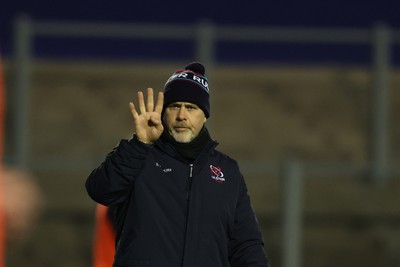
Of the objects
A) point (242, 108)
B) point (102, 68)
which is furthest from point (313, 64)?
point (102, 68)

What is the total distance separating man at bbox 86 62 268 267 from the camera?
13.3ft

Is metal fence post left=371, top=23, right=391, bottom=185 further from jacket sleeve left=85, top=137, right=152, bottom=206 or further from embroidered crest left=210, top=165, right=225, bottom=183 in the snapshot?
jacket sleeve left=85, top=137, right=152, bottom=206

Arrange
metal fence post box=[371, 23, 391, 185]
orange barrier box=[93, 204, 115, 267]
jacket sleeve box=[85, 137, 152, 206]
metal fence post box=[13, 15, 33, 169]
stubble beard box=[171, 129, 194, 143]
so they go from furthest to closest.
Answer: metal fence post box=[371, 23, 391, 185] < metal fence post box=[13, 15, 33, 169] < orange barrier box=[93, 204, 115, 267] < stubble beard box=[171, 129, 194, 143] < jacket sleeve box=[85, 137, 152, 206]

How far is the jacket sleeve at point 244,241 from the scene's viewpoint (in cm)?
425

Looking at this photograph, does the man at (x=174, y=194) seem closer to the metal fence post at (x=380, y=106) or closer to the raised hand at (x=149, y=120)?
the raised hand at (x=149, y=120)

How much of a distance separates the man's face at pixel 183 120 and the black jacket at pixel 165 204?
0.06 m

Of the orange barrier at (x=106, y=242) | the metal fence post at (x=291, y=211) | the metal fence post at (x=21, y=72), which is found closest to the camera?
the orange barrier at (x=106, y=242)

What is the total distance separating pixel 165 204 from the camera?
410 cm

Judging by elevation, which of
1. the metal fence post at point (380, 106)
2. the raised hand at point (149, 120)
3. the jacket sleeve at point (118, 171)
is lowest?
the jacket sleeve at point (118, 171)

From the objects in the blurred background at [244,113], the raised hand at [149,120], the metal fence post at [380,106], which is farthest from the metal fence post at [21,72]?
the raised hand at [149,120]

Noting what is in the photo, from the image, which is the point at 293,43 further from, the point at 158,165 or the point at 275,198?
the point at 158,165

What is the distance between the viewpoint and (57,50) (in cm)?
1108

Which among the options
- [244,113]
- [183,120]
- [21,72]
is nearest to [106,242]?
[183,120]

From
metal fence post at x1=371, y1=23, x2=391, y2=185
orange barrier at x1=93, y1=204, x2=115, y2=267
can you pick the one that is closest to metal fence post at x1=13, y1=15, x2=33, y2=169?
metal fence post at x1=371, y1=23, x2=391, y2=185
